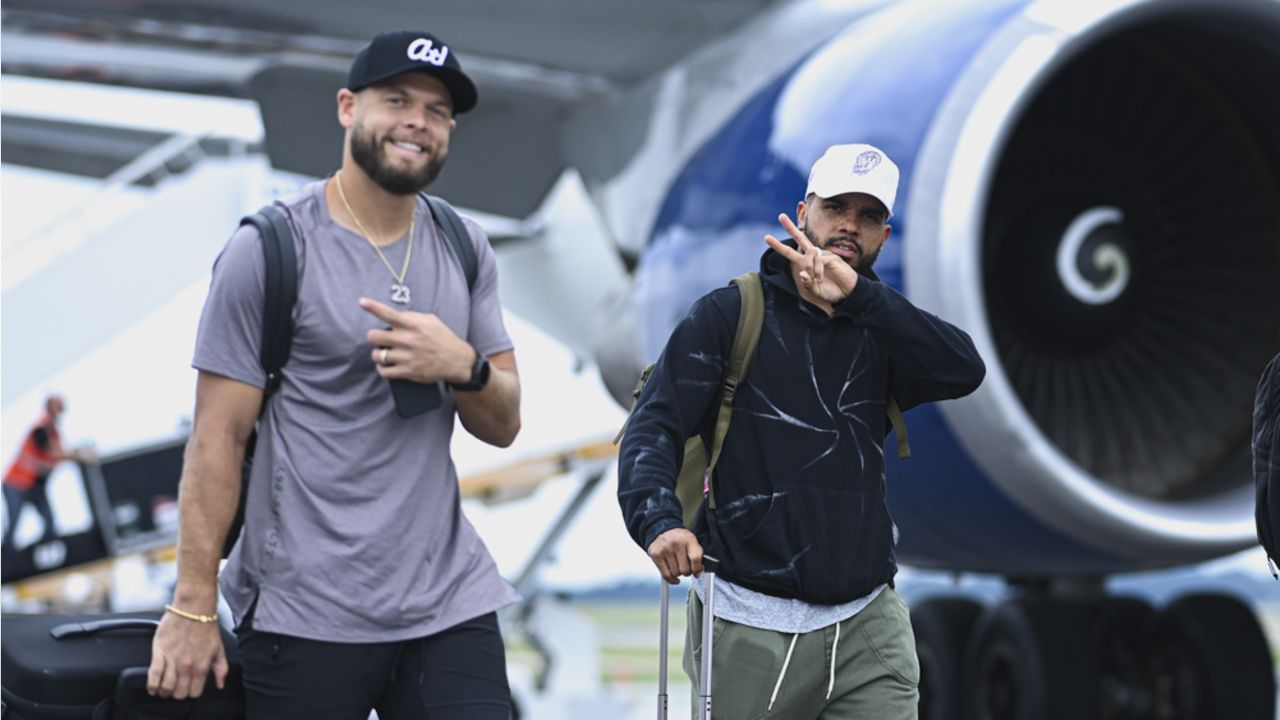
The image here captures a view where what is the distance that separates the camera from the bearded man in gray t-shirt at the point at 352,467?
182 centimetres

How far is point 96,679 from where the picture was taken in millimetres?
1874

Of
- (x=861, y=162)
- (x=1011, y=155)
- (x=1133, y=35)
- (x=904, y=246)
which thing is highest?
(x=1133, y=35)

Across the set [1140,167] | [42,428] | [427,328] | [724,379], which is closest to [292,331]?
[427,328]

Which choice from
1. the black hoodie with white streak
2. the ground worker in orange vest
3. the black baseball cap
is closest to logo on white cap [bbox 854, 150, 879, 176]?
the black hoodie with white streak

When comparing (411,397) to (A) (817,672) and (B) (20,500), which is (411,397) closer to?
(A) (817,672)

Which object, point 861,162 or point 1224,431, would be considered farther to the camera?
point 1224,431

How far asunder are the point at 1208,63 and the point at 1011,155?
0.53 m

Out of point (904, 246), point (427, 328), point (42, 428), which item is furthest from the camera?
point (42, 428)

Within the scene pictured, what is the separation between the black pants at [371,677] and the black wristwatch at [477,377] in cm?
25

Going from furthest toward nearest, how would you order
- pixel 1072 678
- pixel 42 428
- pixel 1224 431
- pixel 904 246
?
pixel 42 428, pixel 1072 678, pixel 1224 431, pixel 904 246

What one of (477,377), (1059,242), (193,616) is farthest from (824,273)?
(1059,242)

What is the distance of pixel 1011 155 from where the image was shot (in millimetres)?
4098

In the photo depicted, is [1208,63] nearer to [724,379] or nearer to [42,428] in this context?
[724,379]

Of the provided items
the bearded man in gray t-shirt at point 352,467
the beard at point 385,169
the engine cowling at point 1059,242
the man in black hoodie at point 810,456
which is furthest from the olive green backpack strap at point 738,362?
the engine cowling at point 1059,242
